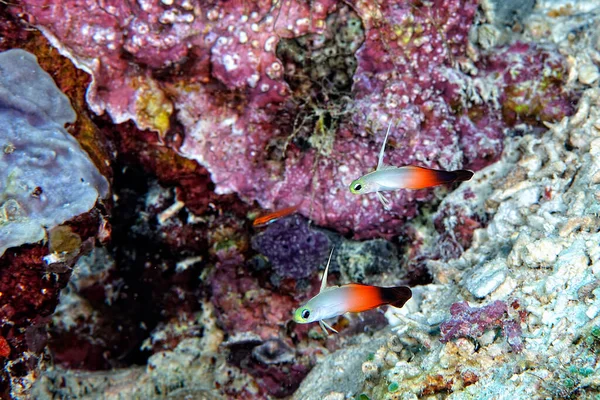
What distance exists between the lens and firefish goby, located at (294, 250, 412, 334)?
2.35m

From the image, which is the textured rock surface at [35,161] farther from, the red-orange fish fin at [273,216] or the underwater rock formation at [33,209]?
the red-orange fish fin at [273,216]

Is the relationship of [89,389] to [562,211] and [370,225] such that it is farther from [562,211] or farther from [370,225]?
[562,211]

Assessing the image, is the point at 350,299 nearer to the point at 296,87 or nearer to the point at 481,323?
the point at 481,323

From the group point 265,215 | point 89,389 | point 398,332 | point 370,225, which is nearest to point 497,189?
point 370,225

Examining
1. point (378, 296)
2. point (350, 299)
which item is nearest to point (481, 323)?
point (378, 296)

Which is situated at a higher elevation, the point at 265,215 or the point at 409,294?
the point at 409,294

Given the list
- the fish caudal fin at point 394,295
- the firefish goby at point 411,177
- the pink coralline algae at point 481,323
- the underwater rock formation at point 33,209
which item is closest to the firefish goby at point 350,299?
the fish caudal fin at point 394,295

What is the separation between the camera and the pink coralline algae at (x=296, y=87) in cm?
322

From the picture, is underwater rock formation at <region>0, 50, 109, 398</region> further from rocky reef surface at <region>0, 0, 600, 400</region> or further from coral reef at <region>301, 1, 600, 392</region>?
coral reef at <region>301, 1, 600, 392</region>

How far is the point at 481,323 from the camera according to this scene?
7.61 ft

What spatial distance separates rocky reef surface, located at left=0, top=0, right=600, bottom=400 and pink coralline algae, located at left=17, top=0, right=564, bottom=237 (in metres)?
0.02

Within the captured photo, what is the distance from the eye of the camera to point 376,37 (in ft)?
11.0

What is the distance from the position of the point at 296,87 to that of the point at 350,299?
1793 mm

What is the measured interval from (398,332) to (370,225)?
1.05 meters
